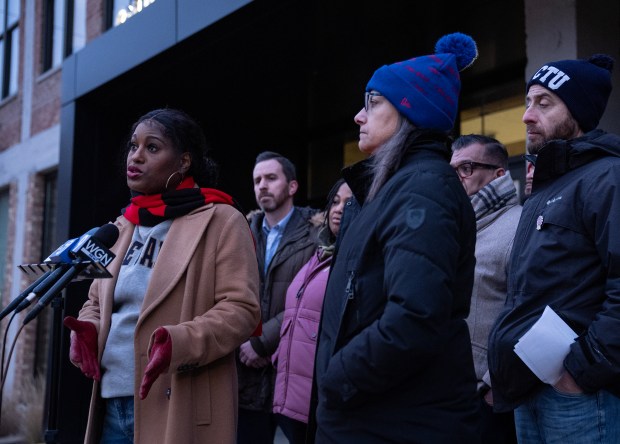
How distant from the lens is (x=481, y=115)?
344 inches

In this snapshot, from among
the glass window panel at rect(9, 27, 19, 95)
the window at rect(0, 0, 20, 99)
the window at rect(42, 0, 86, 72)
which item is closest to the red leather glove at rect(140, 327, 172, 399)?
the window at rect(42, 0, 86, 72)

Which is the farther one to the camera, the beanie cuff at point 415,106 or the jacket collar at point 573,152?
the jacket collar at point 573,152

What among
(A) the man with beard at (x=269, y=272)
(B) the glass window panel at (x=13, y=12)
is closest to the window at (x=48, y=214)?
(B) the glass window panel at (x=13, y=12)

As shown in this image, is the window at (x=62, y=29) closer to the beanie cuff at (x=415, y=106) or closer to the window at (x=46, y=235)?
the window at (x=46, y=235)

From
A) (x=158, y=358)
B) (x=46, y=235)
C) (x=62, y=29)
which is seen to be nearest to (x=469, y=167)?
(x=158, y=358)

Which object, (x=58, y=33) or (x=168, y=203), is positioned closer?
(x=168, y=203)

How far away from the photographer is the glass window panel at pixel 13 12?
15.8m

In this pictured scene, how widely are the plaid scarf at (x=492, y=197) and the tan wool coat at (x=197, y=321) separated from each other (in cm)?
120

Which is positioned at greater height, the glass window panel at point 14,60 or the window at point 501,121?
the glass window panel at point 14,60

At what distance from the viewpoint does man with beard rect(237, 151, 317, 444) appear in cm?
500

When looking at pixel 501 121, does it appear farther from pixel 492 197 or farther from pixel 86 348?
pixel 86 348

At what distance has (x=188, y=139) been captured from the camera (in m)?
3.52

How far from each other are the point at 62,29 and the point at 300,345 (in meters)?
11.2

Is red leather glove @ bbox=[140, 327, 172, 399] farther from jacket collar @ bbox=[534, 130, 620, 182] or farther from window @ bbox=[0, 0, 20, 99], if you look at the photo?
window @ bbox=[0, 0, 20, 99]
